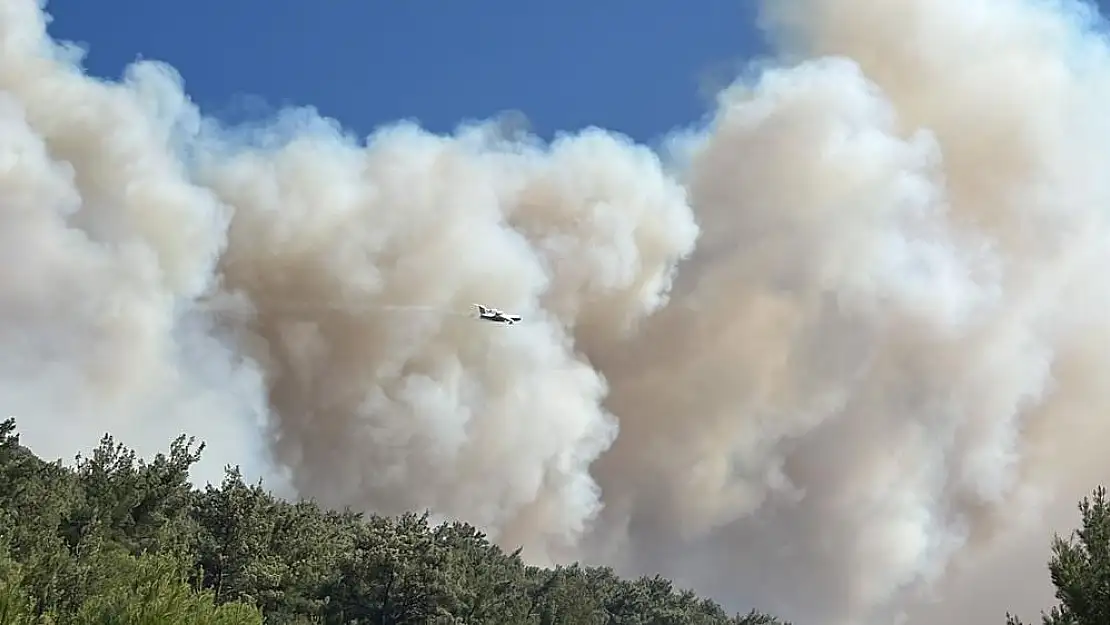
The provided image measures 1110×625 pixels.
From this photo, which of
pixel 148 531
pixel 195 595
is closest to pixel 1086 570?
pixel 195 595

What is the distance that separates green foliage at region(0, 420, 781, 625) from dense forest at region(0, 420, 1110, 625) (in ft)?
0.27

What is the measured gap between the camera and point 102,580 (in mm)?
42188

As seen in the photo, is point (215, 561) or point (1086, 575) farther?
point (215, 561)

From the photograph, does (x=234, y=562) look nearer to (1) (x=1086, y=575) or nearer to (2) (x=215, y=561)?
(2) (x=215, y=561)

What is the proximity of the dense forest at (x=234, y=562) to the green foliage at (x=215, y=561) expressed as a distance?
8cm

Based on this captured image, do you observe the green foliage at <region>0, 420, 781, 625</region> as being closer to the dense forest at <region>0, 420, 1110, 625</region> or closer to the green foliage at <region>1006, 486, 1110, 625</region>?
the dense forest at <region>0, 420, 1110, 625</region>

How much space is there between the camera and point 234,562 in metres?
63.5

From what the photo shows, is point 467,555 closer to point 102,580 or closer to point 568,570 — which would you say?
point 568,570

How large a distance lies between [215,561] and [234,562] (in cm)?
155

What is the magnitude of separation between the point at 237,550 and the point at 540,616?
150ft

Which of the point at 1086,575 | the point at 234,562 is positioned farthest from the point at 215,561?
the point at 1086,575

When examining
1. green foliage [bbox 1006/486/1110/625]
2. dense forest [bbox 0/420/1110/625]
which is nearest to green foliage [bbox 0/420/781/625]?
dense forest [bbox 0/420/1110/625]

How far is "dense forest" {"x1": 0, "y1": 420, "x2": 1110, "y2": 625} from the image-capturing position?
3403 centimetres

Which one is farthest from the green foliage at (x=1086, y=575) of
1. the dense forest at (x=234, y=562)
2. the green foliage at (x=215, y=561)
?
the green foliage at (x=215, y=561)
